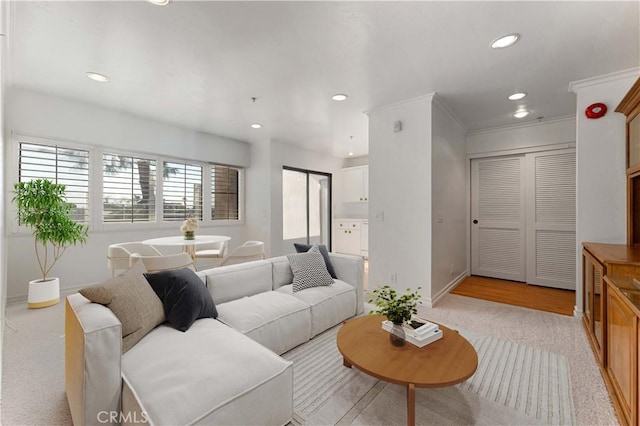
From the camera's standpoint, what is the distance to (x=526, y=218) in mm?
4273

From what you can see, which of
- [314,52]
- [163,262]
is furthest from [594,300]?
[163,262]

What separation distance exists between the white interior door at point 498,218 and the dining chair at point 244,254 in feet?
11.6

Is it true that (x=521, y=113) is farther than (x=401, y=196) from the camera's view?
Yes

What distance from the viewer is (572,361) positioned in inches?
82.6

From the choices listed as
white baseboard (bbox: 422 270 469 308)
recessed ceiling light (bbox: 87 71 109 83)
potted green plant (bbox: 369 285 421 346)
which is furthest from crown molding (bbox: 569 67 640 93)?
recessed ceiling light (bbox: 87 71 109 83)

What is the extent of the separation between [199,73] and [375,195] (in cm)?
239

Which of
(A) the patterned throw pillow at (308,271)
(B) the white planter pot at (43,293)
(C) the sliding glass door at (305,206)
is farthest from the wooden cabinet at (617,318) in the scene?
(B) the white planter pot at (43,293)

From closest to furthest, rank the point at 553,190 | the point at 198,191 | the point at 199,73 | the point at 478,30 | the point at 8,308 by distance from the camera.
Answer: the point at 478,30, the point at 199,73, the point at 8,308, the point at 553,190, the point at 198,191

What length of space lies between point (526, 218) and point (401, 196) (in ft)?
7.52

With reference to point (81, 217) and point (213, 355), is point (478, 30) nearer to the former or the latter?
point (213, 355)

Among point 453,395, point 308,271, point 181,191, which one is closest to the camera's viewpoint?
point 453,395

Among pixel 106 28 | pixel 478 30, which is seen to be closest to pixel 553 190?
pixel 478 30

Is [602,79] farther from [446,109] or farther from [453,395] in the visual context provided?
[453,395]

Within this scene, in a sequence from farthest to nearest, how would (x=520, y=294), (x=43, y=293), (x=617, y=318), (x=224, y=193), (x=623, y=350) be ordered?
(x=224, y=193) < (x=520, y=294) < (x=43, y=293) < (x=617, y=318) < (x=623, y=350)
